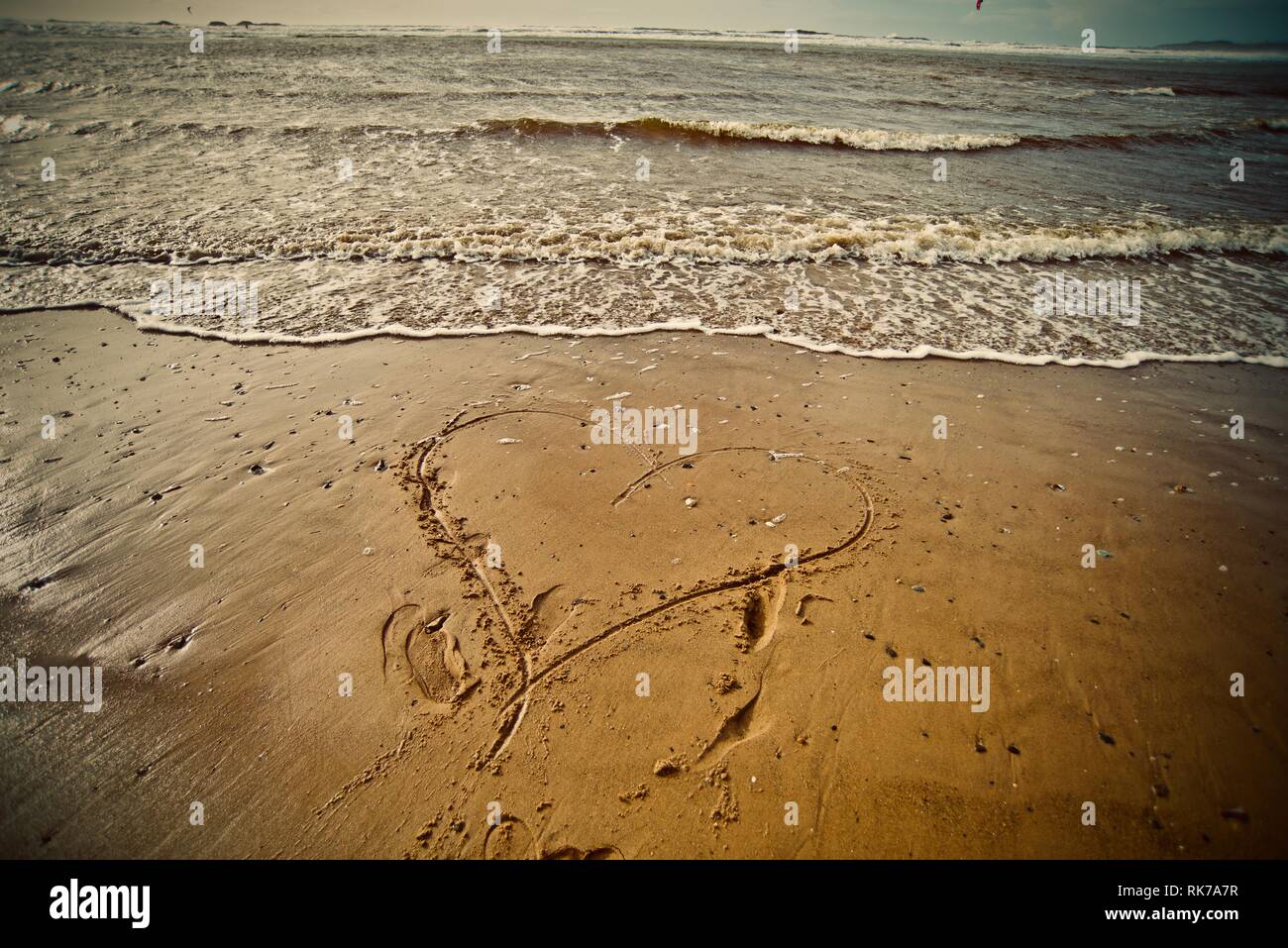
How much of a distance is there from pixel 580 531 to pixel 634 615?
2.76ft

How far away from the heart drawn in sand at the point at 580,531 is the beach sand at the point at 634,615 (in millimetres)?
27

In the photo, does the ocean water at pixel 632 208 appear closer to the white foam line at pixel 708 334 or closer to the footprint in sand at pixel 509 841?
the white foam line at pixel 708 334

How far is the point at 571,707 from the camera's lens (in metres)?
2.99

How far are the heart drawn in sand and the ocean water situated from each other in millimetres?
2403

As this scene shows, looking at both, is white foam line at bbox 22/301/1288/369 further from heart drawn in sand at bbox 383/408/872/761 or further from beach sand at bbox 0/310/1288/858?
heart drawn in sand at bbox 383/408/872/761

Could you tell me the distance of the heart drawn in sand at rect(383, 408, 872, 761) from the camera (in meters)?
3.28

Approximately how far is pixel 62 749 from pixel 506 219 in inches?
348

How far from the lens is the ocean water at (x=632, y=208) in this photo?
22.7 ft

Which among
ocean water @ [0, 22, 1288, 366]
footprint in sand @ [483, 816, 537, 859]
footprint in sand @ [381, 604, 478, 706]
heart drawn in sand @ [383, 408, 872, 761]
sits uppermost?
ocean water @ [0, 22, 1288, 366]

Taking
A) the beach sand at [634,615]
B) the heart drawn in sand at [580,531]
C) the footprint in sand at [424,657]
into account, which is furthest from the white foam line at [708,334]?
the footprint in sand at [424,657]

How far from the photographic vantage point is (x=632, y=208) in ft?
33.3

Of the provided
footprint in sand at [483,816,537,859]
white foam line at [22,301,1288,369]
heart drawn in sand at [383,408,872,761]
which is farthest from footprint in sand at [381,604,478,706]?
white foam line at [22,301,1288,369]
